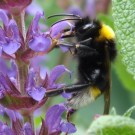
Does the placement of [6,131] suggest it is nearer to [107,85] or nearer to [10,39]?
[10,39]

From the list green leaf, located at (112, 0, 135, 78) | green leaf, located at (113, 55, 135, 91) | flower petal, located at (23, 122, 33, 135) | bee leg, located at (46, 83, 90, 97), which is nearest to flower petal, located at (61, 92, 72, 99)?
bee leg, located at (46, 83, 90, 97)

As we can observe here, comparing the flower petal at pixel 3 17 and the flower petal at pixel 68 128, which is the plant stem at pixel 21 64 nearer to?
the flower petal at pixel 3 17

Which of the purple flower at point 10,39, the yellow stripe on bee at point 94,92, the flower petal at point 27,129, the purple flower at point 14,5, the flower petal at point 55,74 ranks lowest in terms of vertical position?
the flower petal at point 27,129

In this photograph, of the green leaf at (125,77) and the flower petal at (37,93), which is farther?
the green leaf at (125,77)

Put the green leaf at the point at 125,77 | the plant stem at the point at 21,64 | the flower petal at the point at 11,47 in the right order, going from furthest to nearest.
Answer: the green leaf at the point at 125,77
the plant stem at the point at 21,64
the flower petal at the point at 11,47

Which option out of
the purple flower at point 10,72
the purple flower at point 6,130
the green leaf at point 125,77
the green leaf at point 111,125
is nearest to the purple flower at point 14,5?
the purple flower at point 10,72

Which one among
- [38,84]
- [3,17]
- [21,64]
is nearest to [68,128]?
[38,84]

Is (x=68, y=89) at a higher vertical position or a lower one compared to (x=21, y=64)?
lower

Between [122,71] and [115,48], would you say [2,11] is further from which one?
[122,71]
